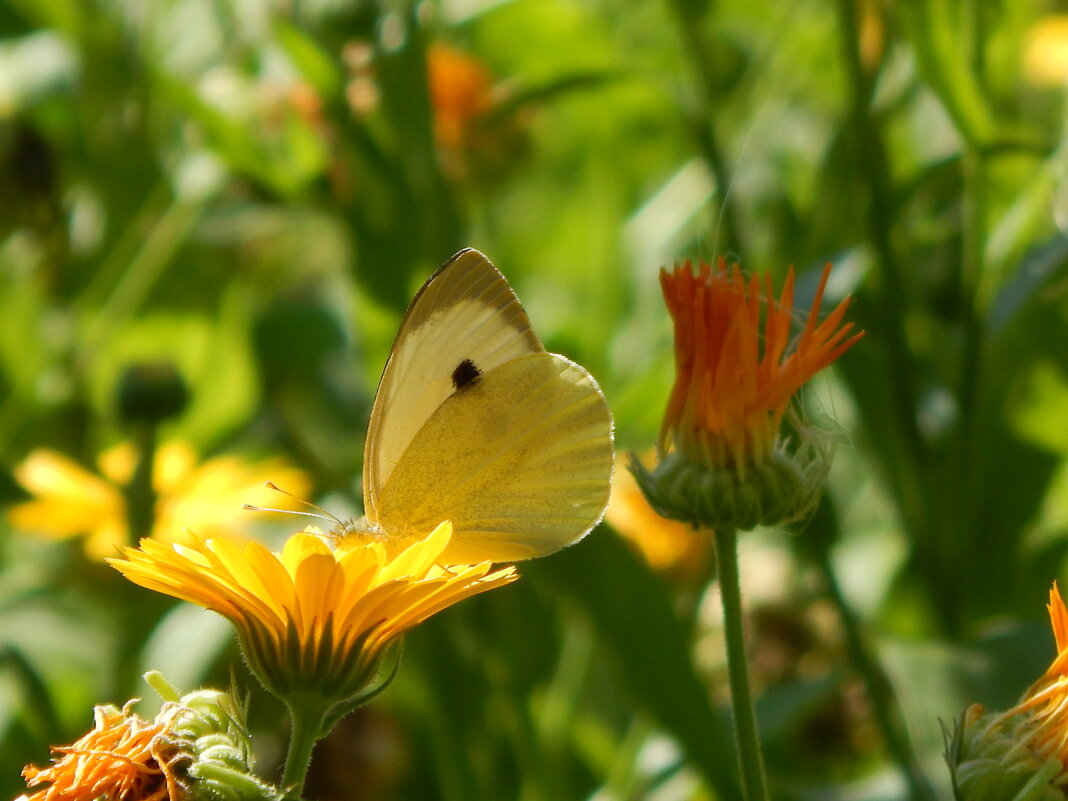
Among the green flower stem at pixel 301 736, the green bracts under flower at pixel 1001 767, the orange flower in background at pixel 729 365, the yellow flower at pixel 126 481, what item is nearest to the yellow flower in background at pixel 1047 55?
the yellow flower at pixel 126 481

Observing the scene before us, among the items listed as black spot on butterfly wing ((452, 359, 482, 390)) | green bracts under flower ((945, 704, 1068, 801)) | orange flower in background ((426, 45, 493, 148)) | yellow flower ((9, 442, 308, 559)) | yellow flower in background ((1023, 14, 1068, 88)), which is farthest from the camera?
yellow flower in background ((1023, 14, 1068, 88))

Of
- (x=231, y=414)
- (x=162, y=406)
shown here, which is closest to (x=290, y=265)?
(x=231, y=414)

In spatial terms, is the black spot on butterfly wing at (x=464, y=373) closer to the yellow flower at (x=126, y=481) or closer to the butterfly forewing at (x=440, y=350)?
the butterfly forewing at (x=440, y=350)

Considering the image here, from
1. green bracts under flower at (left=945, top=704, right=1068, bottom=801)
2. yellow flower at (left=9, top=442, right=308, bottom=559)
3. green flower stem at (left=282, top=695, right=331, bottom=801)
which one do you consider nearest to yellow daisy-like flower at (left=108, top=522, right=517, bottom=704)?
green flower stem at (left=282, top=695, right=331, bottom=801)

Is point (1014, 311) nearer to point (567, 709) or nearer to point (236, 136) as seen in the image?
point (567, 709)

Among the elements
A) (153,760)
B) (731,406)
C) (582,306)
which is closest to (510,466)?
(731,406)

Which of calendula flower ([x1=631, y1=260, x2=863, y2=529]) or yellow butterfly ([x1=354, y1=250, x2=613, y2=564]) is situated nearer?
calendula flower ([x1=631, y1=260, x2=863, y2=529])

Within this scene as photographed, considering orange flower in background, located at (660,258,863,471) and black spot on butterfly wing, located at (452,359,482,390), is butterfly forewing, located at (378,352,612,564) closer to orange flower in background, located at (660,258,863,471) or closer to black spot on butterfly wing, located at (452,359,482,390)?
black spot on butterfly wing, located at (452,359,482,390)
